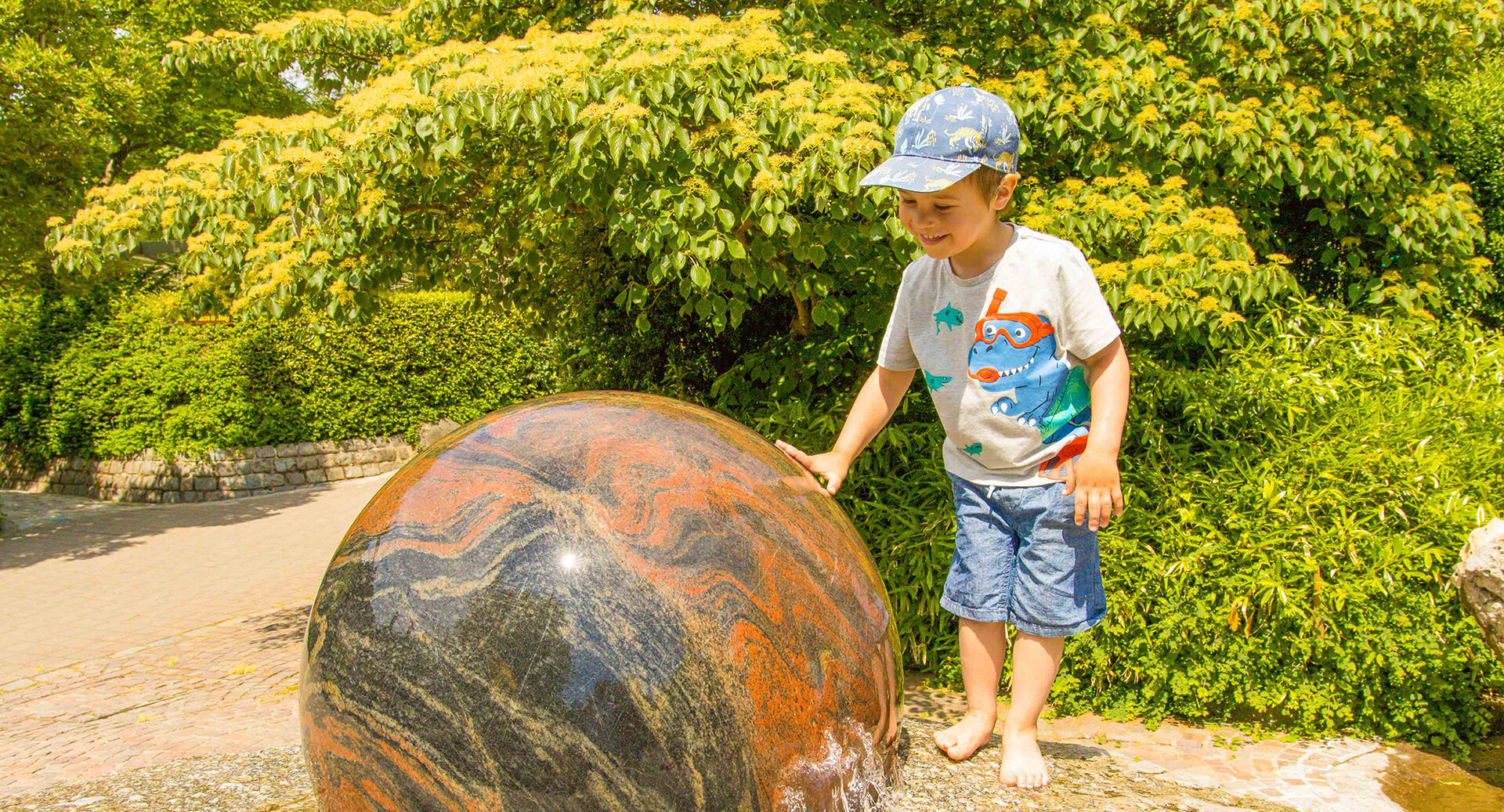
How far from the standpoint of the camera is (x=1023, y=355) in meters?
2.80

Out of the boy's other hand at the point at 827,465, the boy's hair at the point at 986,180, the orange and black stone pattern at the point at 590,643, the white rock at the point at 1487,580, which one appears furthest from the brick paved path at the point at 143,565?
the white rock at the point at 1487,580

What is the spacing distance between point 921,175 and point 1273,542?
9.27ft

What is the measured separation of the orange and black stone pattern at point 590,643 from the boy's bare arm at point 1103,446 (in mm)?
693

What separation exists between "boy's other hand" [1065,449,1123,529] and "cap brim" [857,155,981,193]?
2.71 feet

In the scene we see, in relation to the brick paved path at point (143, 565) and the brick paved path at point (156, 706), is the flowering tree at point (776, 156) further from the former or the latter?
the brick paved path at point (143, 565)

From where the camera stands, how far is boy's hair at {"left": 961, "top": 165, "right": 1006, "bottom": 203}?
106 inches

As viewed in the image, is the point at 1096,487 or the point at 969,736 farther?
the point at 969,736

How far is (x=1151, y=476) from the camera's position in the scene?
488 cm

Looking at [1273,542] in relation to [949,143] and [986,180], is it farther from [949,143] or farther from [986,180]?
[949,143]

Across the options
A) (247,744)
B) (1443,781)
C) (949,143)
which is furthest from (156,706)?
(1443,781)

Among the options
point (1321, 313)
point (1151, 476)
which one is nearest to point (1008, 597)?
point (1151, 476)

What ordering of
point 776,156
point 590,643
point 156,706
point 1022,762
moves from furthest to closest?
point 156,706, point 776,156, point 1022,762, point 590,643

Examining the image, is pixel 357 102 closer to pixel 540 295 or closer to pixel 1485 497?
pixel 540 295

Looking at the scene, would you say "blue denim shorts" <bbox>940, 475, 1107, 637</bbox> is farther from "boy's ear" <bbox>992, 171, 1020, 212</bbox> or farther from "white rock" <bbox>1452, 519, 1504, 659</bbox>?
"white rock" <bbox>1452, 519, 1504, 659</bbox>
